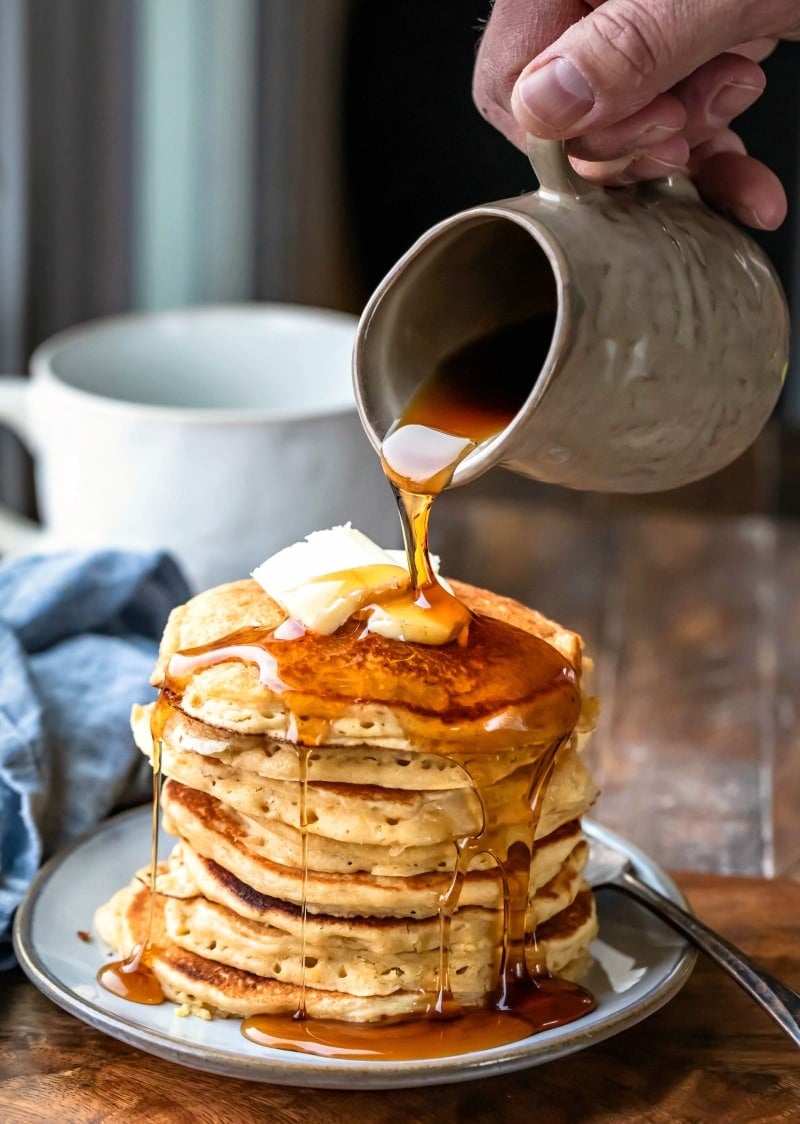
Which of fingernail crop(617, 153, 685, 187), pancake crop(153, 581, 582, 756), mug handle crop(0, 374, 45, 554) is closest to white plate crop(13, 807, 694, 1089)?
pancake crop(153, 581, 582, 756)

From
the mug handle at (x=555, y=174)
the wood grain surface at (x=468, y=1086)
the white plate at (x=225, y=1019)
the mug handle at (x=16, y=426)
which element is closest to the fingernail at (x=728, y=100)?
the mug handle at (x=555, y=174)

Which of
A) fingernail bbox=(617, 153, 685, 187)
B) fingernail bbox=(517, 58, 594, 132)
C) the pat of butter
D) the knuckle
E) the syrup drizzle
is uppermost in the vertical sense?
the knuckle

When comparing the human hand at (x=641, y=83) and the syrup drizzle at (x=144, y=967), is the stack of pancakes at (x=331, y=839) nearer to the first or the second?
the syrup drizzle at (x=144, y=967)

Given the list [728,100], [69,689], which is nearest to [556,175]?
[728,100]

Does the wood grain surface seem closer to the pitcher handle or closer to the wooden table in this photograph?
the wooden table

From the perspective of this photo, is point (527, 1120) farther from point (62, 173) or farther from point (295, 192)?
point (295, 192)

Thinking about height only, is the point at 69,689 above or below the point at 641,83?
below

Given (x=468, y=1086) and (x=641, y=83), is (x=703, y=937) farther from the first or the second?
(x=641, y=83)
